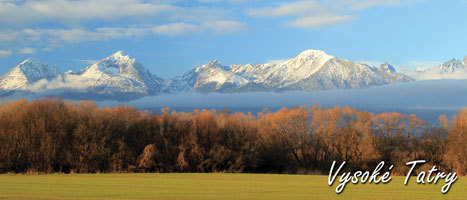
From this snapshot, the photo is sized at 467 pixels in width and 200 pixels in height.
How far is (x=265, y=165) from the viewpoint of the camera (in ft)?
317

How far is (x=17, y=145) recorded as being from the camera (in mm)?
77625

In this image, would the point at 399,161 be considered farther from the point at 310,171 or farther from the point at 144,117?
the point at 144,117

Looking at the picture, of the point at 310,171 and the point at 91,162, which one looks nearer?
the point at 91,162

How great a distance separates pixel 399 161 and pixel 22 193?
76858 mm

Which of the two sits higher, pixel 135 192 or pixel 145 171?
pixel 135 192

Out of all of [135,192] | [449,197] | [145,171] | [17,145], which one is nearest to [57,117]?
[17,145]

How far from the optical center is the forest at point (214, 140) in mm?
79688

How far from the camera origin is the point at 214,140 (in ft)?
311

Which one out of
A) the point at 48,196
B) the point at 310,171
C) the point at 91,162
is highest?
the point at 48,196

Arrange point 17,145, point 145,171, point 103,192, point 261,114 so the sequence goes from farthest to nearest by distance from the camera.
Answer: point 261,114
point 145,171
point 17,145
point 103,192

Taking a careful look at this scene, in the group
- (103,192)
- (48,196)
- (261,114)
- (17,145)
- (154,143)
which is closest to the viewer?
(48,196)

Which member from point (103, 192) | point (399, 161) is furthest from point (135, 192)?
point (399, 161)

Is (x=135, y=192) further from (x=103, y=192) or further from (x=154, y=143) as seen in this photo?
(x=154, y=143)

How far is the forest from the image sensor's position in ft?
261
